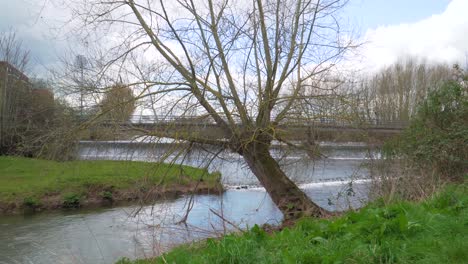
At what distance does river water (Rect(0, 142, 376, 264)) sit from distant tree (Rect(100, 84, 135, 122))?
67 cm

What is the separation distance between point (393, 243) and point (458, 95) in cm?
829

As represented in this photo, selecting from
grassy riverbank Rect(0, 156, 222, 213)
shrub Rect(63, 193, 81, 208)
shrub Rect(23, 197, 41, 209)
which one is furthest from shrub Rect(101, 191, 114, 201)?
shrub Rect(23, 197, 41, 209)

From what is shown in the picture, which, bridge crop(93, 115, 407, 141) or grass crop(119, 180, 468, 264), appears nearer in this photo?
grass crop(119, 180, 468, 264)

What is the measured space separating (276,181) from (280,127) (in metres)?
1.53

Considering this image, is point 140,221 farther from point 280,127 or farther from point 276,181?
point 280,127

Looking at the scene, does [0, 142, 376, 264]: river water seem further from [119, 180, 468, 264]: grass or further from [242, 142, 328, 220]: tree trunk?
[119, 180, 468, 264]: grass

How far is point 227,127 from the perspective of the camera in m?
11.2

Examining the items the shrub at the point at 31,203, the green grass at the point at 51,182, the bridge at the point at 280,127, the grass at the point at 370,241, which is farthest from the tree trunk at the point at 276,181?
the shrub at the point at 31,203

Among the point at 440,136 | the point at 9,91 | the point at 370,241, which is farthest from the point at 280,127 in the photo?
the point at 9,91

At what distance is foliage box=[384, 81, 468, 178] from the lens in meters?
10.4

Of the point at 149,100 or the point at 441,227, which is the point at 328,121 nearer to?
the point at 149,100

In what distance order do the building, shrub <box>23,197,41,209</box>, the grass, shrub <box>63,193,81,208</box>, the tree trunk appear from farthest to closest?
1. the building
2. shrub <box>63,193,81,208</box>
3. shrub <box>23,197,41,209</box>
4. the tree trunk
5. the grass

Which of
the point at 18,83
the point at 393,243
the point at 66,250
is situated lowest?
the point at 66,250

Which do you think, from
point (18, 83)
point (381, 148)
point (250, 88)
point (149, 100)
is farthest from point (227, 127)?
point (18, 83)
